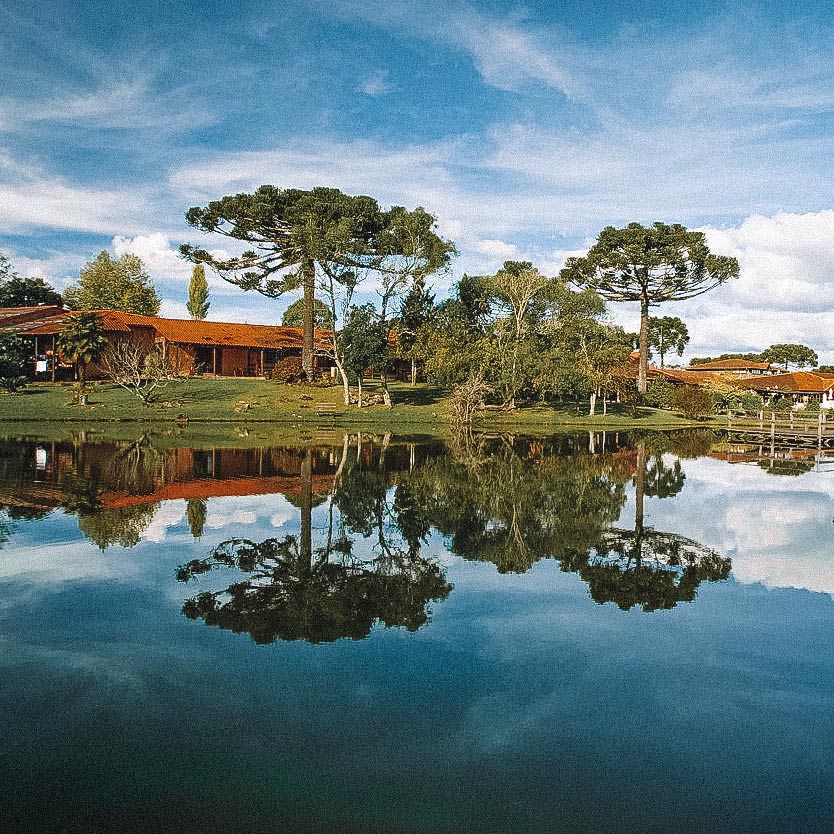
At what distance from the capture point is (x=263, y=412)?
151 ft

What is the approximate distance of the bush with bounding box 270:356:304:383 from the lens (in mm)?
56250

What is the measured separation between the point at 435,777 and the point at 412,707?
1.11m

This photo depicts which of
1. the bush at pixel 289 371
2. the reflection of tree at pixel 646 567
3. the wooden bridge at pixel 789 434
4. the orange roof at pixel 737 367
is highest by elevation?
the orange roof at pixel 737 367

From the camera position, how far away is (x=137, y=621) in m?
8.80

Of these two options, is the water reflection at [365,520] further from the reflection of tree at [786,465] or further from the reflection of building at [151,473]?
the reflection of tree at [786,465]

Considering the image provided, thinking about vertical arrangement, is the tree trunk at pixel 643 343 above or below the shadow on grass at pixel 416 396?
above

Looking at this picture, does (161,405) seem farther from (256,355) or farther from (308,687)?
(308,687)

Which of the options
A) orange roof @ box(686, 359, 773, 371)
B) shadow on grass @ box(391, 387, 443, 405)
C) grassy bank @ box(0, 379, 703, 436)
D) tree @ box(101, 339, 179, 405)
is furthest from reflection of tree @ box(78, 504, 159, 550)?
orange roof @ box(686, 359, 773, 371)

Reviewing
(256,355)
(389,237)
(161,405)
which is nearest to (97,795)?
(161,405)

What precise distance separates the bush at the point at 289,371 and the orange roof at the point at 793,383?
4773cm

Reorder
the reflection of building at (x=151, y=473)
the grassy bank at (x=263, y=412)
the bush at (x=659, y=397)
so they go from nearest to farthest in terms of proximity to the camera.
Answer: the reflection of building at (x=151, y=473) → the grassy bank at (x=263, y=412) → the bush at (x=659, y=397)

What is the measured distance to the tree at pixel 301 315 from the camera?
189 feet

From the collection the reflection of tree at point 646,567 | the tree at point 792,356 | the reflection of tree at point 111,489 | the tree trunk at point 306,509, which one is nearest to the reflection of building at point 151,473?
the reflection of tree at point 111,489

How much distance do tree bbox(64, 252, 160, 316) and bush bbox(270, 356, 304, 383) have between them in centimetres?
3221
